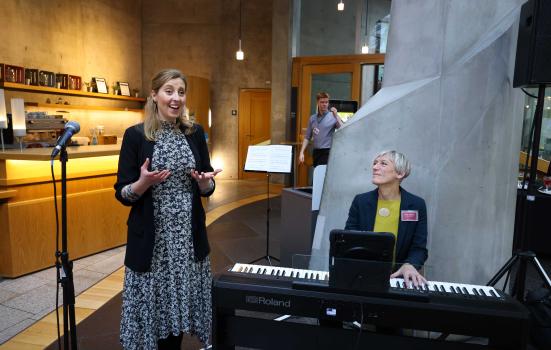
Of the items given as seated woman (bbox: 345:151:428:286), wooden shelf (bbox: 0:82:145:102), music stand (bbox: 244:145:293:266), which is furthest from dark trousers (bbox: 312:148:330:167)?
wooden shelf (bbox: 0:82:145:102)

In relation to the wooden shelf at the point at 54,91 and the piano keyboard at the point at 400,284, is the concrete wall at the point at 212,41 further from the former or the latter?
the piano keyboard at the point at 400,284

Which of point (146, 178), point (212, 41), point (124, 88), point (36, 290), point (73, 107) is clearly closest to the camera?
point (146, 178)

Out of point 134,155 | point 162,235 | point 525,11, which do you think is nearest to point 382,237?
point 162,235

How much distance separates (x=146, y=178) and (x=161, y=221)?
0.29 m

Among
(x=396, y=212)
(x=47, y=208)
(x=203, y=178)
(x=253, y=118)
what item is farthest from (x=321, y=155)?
(x=253, y=118)

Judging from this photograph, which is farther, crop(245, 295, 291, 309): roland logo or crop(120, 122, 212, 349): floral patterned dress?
crop(120, 122, 212, 349): floral patterned dress

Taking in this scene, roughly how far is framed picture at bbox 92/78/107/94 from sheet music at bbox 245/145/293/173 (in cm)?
654

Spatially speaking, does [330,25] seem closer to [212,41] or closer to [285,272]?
[212,41]

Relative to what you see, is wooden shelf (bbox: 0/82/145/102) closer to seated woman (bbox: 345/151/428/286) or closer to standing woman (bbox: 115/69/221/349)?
standing woman (bbox: 115/69/221/349)

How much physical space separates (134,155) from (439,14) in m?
2.10

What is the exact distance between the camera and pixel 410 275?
5.46ft

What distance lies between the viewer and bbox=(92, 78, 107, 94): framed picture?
9062 mm

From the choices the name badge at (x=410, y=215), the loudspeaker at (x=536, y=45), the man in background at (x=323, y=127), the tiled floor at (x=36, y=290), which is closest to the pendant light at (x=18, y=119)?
the tiled floor at (x=36, y=290)

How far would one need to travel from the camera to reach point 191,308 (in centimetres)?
204
